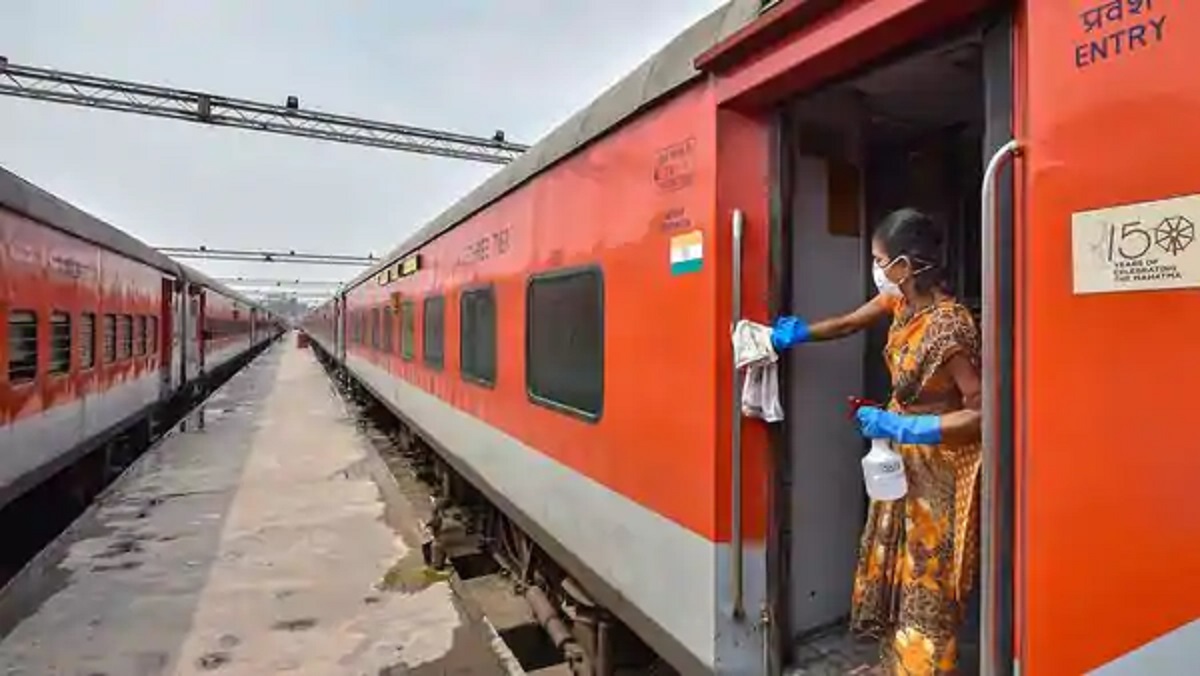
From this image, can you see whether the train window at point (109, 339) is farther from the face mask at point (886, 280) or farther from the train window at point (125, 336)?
the face mask at point (886, 280)

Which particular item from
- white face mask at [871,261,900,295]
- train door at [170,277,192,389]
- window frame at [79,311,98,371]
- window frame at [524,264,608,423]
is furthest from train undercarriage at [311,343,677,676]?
train door at [170,277,192,389]

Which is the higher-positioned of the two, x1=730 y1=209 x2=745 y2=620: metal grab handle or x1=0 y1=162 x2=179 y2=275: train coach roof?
x1=0 y1=162 x2=179 y2=275: train coach roof

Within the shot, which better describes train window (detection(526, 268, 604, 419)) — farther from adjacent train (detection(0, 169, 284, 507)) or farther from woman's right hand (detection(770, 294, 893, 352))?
adjacent train (detection(0, 169, 284, 507))

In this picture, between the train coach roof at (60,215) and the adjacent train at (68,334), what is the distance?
0.04 feet

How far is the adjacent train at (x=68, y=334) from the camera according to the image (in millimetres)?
6359

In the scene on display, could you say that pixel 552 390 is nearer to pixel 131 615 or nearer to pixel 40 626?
pixel 131 615

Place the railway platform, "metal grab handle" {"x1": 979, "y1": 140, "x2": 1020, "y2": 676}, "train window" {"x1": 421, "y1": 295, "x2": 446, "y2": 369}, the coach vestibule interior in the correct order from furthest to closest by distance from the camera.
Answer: "train window" {"x1": 421, "y1": 295, "x2": 446, "y2": 369}, the railway platform, the coach vestibule interior, "metal grab handle" {"x1": 979, "y1": 140, "x2": 1020, "y2": 676}

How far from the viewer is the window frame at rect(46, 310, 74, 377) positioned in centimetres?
728

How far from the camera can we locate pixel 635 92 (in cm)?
334

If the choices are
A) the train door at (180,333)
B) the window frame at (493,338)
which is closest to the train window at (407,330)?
the window frame at (493,338)

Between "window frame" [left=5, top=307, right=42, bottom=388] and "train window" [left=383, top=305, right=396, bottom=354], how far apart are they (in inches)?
227

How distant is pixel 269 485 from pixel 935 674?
31.8ft

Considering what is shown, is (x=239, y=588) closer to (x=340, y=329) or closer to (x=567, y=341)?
(x=567, y=341)

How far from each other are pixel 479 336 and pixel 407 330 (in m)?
4.96
